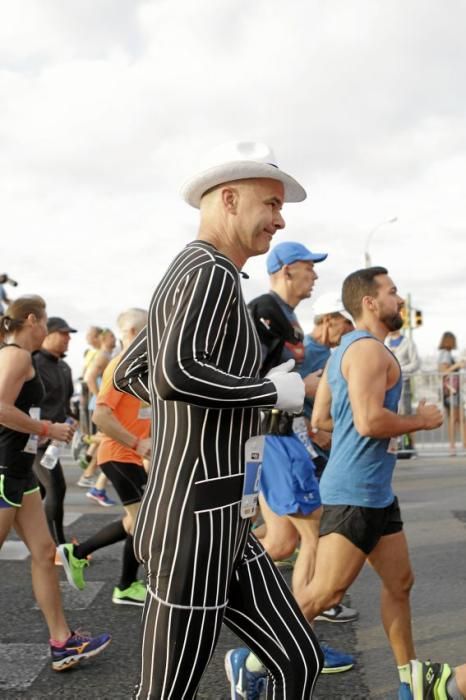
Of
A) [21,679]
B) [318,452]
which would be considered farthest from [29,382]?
[318,452]

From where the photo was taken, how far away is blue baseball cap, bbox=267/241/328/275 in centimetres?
505

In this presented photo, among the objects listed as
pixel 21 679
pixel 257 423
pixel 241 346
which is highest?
pixel 241 346

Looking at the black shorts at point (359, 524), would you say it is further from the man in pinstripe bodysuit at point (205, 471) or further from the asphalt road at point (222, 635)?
the man in pinstripe bodysuit at point (205, 471)

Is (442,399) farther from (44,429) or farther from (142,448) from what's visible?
(44,429)

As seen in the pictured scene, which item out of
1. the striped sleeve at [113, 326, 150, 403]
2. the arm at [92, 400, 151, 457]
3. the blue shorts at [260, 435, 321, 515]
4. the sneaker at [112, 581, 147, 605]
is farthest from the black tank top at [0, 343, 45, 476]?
the striped sleeve at [113, 326, 150, 403]

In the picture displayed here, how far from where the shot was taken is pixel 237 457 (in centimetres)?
227

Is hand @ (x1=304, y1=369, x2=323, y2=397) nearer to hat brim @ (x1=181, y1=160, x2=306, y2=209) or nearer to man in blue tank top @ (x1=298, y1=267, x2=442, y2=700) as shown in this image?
man in blue tank top @ (x1=298, y1=267, x2=442, y2=700)

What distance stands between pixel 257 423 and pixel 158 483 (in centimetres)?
32

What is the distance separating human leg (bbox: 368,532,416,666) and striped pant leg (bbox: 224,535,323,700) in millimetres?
1177

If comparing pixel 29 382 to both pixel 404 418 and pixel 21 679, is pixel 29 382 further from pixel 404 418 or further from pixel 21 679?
pixel 404 418

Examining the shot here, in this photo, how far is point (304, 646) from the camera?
240 centimetres

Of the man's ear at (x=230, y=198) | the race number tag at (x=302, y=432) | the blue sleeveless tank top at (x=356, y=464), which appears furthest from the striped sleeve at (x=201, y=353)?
the race number tag at (x=302, y=432)

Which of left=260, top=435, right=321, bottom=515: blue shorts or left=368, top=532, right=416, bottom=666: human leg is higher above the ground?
left=260, top=435, right=321, bottom=515: blue shorts

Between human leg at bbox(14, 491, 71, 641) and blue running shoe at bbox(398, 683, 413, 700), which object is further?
human leg at bbox(14, 491, 71, 641)
